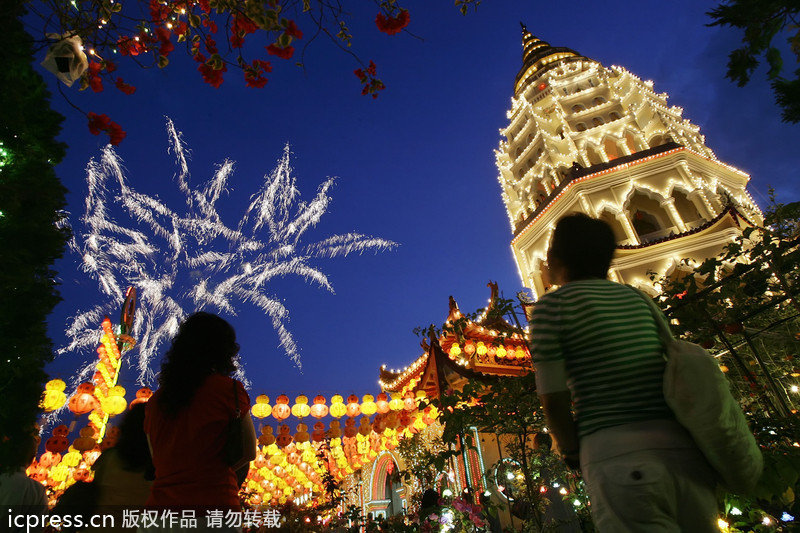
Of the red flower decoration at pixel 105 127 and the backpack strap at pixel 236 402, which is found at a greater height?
the red flower decoration at pixel 105 127

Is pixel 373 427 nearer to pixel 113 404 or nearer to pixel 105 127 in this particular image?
pixel 113 404

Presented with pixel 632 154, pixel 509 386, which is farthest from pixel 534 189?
pixel 509 386

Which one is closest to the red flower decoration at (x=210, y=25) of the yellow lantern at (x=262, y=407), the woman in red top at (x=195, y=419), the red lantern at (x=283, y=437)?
Answer: the woman in red top at (x=195, y=419)

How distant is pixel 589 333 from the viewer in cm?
153

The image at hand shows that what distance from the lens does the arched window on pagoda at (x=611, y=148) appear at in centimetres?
1964

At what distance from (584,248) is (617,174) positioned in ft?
60.8

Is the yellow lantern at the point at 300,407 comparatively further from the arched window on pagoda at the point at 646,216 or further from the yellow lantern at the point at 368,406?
the arched window on pagoda at the point at 646,216

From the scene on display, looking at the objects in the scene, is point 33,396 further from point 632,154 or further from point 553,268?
point 632,154

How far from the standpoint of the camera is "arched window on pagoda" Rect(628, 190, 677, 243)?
57.9ft

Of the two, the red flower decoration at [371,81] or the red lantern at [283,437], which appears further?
the red lantern at [283,437]

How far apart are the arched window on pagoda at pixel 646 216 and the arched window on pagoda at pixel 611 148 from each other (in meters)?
2.59

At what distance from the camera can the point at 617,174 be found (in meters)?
17.6

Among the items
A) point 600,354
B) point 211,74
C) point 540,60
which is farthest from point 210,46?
point 540,60

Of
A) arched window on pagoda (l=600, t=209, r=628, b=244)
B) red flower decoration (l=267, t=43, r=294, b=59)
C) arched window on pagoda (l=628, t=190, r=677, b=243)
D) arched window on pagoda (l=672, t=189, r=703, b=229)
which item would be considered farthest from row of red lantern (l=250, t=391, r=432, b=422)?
arched window on pagoda (l=672, t=189, r=703, b=229)
